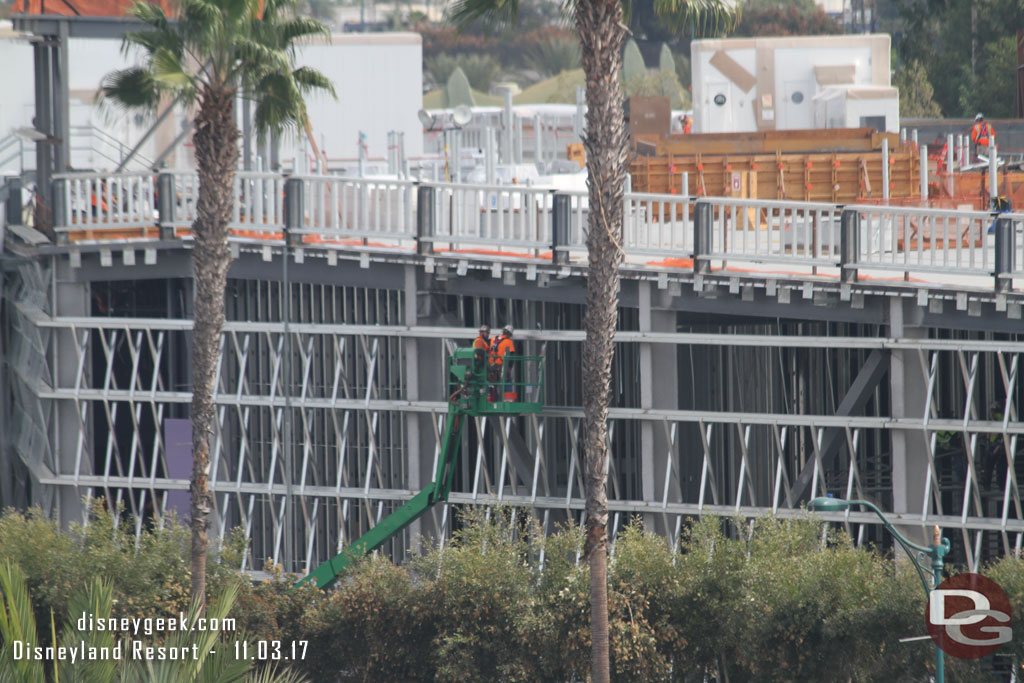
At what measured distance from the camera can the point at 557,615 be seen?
2552cm

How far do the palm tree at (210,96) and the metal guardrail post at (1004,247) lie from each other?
36.6 feet

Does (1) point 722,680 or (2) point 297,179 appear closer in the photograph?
(1) point 722,680

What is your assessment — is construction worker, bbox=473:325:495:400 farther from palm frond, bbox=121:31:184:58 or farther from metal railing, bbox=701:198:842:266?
palm frond, bbox=121:31:184:58

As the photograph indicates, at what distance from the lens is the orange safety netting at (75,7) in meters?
34.6

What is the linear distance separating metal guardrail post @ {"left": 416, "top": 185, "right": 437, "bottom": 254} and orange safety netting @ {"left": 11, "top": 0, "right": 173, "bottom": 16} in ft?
26.6

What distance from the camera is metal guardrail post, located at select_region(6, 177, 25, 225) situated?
35.9 meters

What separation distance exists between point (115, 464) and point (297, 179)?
8.92 metres

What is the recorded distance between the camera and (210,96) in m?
26.1

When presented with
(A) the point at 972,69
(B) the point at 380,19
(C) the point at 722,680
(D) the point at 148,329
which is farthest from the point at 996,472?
(B) the point at 380,19

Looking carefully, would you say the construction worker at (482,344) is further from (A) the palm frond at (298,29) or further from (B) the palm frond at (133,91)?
(B) the palm frond at (133,91)

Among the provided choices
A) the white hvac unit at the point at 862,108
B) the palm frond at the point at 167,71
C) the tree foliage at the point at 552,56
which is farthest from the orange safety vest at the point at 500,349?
the tree foliage at the point at 552,56

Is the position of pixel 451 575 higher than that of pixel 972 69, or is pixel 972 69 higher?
pixel 972 69

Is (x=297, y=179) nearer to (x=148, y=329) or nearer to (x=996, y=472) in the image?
(x=148, y=329)

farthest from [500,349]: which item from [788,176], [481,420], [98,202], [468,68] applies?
[468,68]
